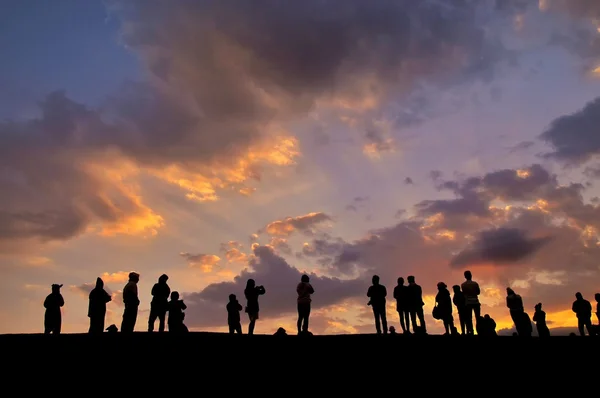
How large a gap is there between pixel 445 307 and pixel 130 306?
12.2m

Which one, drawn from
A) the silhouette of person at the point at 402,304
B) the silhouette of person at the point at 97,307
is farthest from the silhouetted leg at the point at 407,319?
the silhouette of person at the point at 97,307

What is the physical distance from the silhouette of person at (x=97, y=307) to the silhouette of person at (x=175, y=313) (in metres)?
2.31

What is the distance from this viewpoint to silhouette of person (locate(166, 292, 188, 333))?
1894 cm

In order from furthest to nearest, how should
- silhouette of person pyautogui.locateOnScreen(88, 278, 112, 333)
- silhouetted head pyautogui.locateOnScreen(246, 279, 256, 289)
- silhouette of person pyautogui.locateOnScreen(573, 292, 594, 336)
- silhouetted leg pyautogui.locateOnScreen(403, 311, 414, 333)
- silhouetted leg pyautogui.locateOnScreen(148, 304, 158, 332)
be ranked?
1. silhouette of person pyautogui.locateOnScreen(573, 292, 594, 336)
2. silhouetted head pyautogui.locateOnScreen(246, 279, 256, 289)
3. silhouetted leg pyautogui.locateOnScreen(403, 311, 414, 333)
4. silhouetted leg pyautogui.locateOnScreen(148, 304, 158, 332)
5. silhouette of person pyautogui.locateOnScreen(88, 278, 112, 333)

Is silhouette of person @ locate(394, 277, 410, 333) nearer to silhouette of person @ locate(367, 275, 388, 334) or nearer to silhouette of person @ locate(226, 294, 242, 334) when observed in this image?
silhouette of person @ locate(367, 275, 388, 334)

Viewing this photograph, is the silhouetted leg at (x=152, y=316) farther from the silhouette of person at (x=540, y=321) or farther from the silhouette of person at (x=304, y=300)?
the silhouette of person at (x=540, y=321)

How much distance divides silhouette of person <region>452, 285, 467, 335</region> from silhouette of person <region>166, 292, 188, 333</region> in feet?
36.5

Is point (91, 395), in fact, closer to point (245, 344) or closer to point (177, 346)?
point (177, 346)

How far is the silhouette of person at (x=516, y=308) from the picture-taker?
20.5m

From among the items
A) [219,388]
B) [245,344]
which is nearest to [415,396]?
[219,388]

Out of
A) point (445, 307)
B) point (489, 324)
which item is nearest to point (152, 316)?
point (445, 307)

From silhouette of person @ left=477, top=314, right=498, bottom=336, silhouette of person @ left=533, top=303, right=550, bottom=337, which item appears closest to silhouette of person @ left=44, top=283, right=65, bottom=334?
silhouette of person @ left=477, top=314, right=498, bottom=336

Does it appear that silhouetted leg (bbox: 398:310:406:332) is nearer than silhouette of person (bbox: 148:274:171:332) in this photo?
No

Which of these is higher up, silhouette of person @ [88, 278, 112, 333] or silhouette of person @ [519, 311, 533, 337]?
silhouette of person @ [88, 278, 112, 333]
